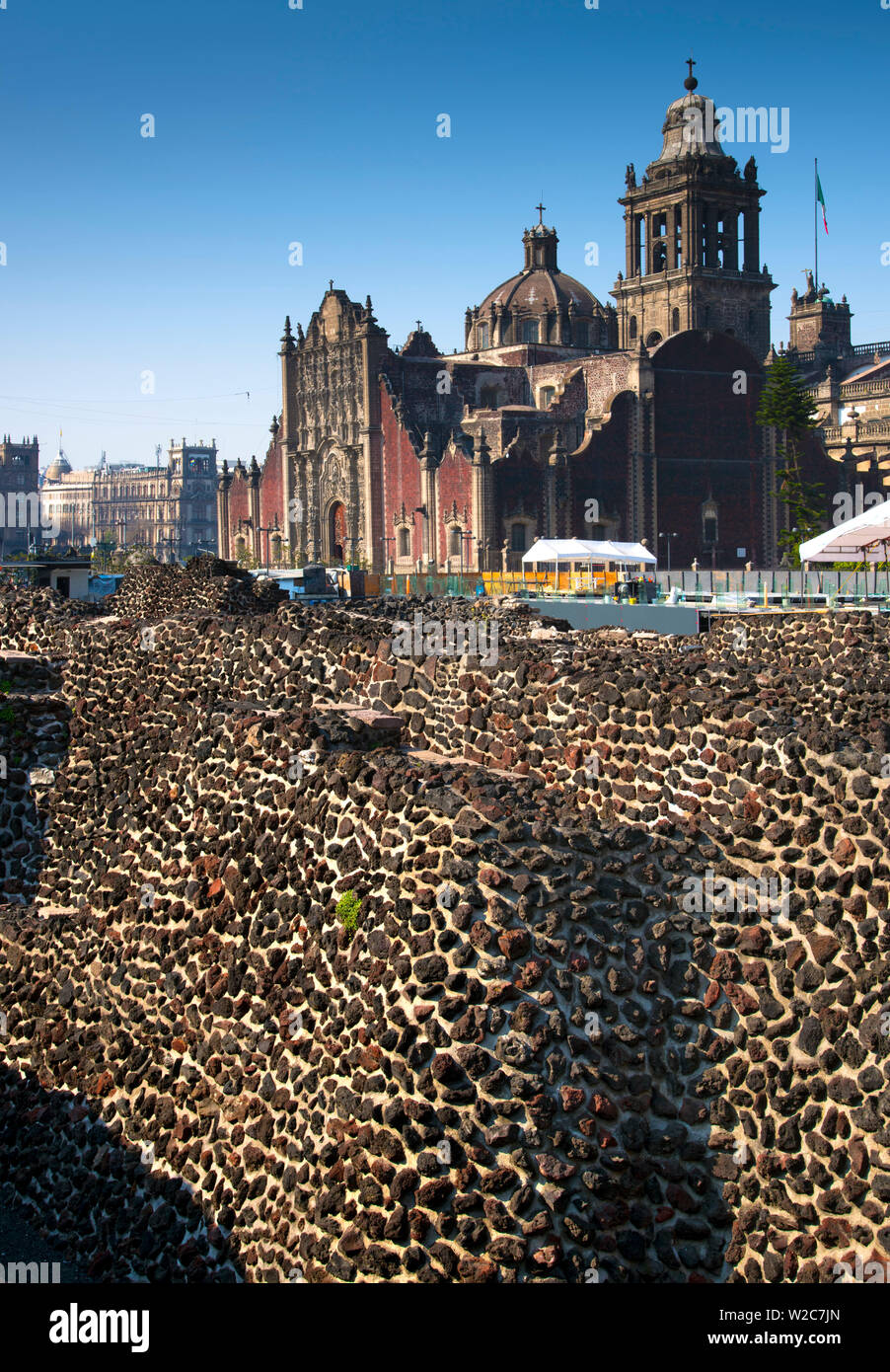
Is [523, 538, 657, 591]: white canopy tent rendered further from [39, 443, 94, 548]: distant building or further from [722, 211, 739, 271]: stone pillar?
[39, 443, 94, 548]: distant building

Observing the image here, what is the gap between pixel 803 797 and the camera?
34.3 ft

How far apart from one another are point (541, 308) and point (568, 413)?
11.1m

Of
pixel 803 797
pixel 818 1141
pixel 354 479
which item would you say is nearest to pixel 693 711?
pixel 803 797

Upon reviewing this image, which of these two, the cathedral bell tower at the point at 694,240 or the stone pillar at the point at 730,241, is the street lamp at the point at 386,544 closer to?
the cathedral bell tower at the point at 694,240

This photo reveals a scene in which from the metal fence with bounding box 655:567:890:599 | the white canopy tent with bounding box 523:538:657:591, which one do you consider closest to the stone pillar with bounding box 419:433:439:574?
the white canopy tent with bounding box 523:538:657:591

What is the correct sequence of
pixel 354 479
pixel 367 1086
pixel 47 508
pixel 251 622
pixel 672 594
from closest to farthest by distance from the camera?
pixel 367 1086 < pixel 251 622 < pixel 672 594 < pixel 354 479 < pixel 47 508

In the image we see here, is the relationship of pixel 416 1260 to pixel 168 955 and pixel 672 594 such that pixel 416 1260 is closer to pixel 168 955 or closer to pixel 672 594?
pixel 168 955

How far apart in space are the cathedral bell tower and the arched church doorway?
18357mm

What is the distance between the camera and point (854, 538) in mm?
31422

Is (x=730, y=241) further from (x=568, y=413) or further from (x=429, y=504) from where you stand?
(x=429, y=504)

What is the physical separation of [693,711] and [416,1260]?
5783 mm

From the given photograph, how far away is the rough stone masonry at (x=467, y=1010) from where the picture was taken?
26.9 ft

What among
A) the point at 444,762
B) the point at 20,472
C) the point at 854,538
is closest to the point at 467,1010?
the point at 444,762

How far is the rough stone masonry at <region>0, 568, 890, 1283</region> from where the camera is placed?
819 cm
